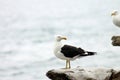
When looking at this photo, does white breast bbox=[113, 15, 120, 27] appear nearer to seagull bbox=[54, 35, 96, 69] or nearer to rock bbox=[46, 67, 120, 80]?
seagull bbox=[54, 35, 96, 69]

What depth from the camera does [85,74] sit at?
517 inches

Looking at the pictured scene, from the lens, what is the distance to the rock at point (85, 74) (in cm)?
1311

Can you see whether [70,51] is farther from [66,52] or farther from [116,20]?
[116,20]

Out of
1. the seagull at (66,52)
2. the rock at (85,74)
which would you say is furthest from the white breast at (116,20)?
the rock at (85,74)

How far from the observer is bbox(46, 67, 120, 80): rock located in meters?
13.1

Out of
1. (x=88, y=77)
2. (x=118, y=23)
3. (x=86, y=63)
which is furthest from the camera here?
(x=86, y=63)

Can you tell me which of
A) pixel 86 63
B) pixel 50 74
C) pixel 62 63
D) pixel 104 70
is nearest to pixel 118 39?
pixel 104 70

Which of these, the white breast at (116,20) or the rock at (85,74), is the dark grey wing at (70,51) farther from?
the white breast at (116,20)

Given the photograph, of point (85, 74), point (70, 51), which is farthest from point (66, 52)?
point (85, 74)

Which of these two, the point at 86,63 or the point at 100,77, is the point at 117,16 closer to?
the point at 100,77

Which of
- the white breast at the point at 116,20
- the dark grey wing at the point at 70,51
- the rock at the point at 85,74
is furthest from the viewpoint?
the white breast at the point at 116,20

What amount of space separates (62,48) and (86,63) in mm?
16609

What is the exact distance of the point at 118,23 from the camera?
14.5m

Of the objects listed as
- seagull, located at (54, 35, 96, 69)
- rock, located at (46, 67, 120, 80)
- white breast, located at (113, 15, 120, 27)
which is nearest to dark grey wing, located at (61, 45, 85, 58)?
seagull, located at (54, 35, 96, 69)
